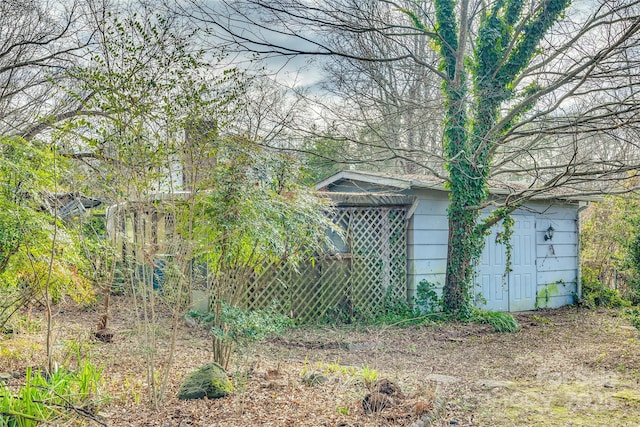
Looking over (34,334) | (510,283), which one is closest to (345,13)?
(34,334)

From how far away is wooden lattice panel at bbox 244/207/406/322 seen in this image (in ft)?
27.9

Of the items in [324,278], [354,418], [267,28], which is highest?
[267,28]

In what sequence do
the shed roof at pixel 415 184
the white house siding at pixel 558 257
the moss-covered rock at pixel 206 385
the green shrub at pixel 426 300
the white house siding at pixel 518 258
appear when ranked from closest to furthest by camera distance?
the moss-covered rock at pixel 206 385, the shed roof at pixel 415 184, the green shrub at pixel 426 300, the white house siding at pixel 518 258, the white house siding at pixel 558 257

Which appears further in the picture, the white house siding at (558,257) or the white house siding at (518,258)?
the white house siding at (558,257)

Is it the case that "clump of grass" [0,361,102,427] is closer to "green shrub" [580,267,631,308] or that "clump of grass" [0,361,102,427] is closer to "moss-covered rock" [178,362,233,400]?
"moss-covered rock" [178,362,233,400]

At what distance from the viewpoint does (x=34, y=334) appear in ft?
20.7

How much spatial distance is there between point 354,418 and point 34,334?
4.42 meters

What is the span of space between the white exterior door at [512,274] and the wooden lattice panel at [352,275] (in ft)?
5.95

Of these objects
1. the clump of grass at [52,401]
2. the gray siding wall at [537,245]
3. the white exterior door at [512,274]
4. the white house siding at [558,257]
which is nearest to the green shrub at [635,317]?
the gray siding wall at [537,245]

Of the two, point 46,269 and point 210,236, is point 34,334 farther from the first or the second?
point 210,236

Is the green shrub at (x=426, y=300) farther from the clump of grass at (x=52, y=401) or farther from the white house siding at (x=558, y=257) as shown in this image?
the clump of grass at (x=52, y=401)

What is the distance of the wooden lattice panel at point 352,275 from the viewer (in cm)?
849

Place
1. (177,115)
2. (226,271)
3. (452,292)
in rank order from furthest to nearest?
(452,292), (226,271), (177,115)

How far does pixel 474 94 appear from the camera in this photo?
908 centimetres
